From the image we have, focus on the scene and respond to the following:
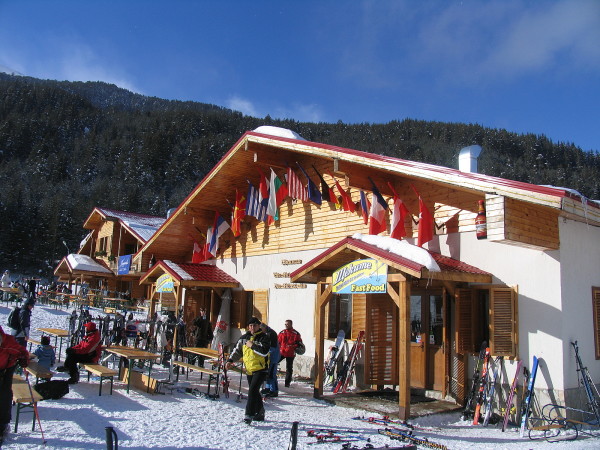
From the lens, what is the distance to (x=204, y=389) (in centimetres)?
1006

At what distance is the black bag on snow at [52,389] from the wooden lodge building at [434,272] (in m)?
4.43

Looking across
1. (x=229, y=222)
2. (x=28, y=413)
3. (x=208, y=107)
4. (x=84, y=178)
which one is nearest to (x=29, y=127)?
(x=84, y=178)

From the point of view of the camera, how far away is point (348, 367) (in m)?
10.9

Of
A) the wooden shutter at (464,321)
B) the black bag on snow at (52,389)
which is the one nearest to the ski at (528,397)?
the wooden shutter at (464,321)

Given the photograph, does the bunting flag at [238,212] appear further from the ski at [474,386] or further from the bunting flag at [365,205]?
the ski at [474,386]

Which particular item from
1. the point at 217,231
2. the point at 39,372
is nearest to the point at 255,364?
the point at 39,372

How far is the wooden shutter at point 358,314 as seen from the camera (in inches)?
440

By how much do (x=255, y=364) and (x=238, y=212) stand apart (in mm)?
8021

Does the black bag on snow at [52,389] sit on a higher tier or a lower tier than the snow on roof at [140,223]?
lower

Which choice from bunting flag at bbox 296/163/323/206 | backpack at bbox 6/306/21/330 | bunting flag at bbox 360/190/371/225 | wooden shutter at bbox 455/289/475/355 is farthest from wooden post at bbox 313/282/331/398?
backpack at bbox 6/306/21/330

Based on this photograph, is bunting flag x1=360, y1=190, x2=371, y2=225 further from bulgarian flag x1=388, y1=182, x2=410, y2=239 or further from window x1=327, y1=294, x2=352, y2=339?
window x1=327, y1=294, x2=352, y2=339

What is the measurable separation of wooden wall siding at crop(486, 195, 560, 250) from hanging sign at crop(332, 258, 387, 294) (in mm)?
1842

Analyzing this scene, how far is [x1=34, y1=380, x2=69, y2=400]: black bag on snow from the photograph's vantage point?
802 cm

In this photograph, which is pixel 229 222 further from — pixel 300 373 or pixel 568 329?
pixel 568 329
